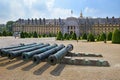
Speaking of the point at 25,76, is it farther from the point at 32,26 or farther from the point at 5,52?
the point at 32,26

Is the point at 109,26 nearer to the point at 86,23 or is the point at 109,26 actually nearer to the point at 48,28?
the point at 86,23

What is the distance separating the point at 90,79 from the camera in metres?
9.62

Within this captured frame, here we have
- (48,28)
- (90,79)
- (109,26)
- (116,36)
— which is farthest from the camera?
(48,28)

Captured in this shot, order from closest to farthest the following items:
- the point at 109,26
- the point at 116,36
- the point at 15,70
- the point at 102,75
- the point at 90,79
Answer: the point at 90,79, the point at 102,75, the point at 15,70, the point at 116,36, the point at 109,26

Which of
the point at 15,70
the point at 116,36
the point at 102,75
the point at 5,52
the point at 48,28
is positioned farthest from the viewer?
the point at 48,28

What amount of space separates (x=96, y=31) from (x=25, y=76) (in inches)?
4967

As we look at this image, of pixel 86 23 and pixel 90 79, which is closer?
pixel 90 79

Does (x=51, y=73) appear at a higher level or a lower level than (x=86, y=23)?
lower

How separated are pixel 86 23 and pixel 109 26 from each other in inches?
535

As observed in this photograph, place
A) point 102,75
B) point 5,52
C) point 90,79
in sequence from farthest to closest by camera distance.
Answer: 1. point 5,52
2. point 102,75
3. point 90,79

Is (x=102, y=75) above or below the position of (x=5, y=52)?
below

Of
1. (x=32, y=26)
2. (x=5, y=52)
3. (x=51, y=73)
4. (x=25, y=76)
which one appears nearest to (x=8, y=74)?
(x=25, y=76)

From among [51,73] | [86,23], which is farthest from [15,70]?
[86,23]

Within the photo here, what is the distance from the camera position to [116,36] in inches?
1613
